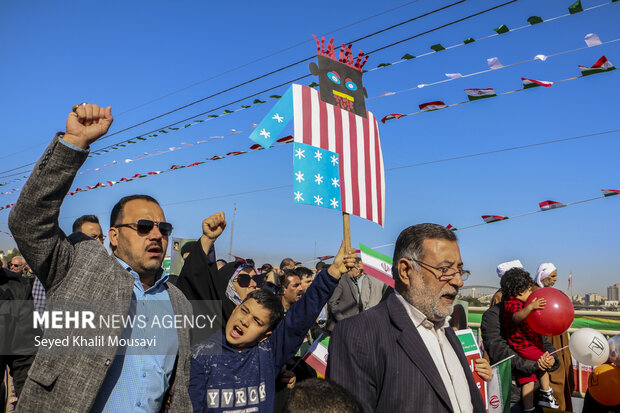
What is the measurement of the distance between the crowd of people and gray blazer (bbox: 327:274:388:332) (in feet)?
12.4

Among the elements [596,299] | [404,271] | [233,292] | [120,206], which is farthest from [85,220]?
[596,299]

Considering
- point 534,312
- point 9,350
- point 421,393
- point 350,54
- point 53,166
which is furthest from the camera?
point 534,312

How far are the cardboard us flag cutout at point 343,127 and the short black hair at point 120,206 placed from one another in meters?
1.63

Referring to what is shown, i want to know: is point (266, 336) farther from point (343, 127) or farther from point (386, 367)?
point (343, 127)

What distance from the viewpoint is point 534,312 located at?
5289 millimetres

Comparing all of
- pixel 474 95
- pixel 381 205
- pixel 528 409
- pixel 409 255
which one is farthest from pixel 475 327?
pixel 409 255

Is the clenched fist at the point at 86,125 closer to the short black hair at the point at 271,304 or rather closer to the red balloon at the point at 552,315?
the short black hair at the point at 271,304

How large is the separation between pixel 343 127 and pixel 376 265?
5.14ft

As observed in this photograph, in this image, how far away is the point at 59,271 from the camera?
2.13 meters

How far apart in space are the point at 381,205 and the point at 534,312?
2.06 m

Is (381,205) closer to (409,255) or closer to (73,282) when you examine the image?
(409,255)

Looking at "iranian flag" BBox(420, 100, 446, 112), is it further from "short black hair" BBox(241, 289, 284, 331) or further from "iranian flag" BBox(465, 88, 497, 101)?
"short black hair" BBox(241, 289, 284, 331)

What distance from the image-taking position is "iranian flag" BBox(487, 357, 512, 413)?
4.41 m

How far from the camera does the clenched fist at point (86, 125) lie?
203 centimetres
